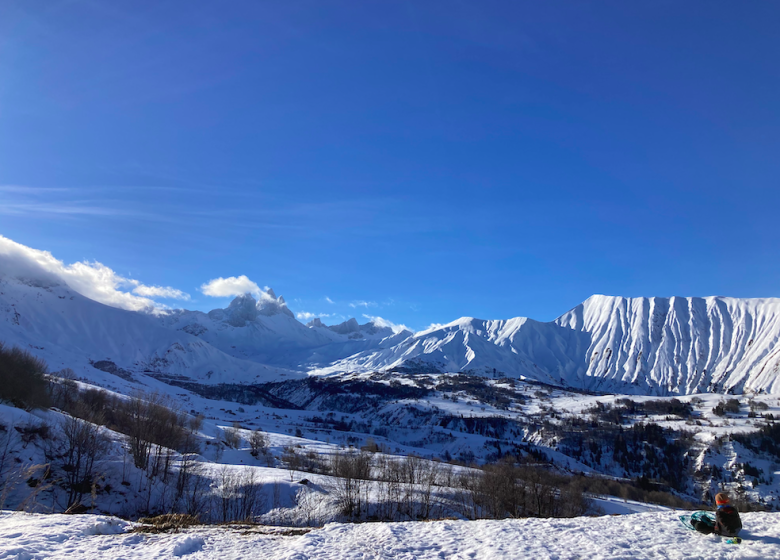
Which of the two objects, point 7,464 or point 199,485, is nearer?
point 7,464

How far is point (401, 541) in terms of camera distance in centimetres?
1742

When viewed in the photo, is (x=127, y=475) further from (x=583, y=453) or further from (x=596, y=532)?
(x=583, y=453)

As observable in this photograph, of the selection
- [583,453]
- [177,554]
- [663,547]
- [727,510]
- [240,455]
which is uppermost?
[727,510]

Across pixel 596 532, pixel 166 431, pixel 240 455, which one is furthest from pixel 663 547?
pixel 240 455

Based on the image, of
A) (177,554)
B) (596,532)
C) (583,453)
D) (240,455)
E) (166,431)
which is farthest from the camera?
(583,453)

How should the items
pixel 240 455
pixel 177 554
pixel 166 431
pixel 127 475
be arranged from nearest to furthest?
pixel 177 554 < pixel 127 475 < pixel 166 431 < pixel 240 455

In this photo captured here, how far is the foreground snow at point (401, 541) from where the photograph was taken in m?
15.8

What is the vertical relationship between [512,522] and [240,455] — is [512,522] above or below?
above

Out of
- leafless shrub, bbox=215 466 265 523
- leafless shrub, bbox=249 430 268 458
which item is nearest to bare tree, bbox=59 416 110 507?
leafless shrub, bbox=215 466 265 523

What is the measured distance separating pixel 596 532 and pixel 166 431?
6328 centimetres

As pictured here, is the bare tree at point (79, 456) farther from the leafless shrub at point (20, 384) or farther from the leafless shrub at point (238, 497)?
the leafless shrub at point (238, 497)

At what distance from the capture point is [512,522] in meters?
19.9

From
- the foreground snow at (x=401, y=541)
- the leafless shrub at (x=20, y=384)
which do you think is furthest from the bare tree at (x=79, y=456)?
the foreground snow at (x=401, y=541)

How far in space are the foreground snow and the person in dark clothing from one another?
0.45 meters
